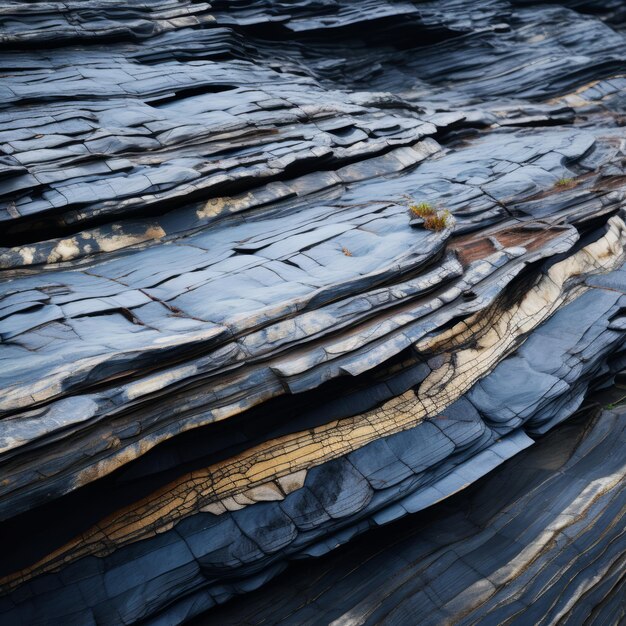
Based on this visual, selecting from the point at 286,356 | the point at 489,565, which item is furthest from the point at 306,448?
the point at 489,565

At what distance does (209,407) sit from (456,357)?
2.49m

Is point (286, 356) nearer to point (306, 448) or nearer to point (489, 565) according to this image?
point (306, 448)

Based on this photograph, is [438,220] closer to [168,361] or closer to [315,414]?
[315,414]

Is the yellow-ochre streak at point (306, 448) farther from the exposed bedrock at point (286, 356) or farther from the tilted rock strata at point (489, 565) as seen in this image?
the tilted rock strata at point (489, 565)

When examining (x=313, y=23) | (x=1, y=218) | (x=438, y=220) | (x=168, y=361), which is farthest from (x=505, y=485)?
(x=313, y=23)

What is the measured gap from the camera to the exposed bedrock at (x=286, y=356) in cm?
483

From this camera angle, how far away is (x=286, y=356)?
5238mm

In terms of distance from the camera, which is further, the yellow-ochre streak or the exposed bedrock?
the yellow-ochre streak

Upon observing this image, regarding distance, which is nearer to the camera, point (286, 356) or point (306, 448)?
point (286, 356)

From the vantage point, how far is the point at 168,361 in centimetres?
481

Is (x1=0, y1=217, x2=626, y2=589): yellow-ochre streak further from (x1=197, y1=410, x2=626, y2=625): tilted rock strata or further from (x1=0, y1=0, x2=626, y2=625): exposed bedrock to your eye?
(x1=197, y1=410, x2=626, y2=625): tilted rock strata

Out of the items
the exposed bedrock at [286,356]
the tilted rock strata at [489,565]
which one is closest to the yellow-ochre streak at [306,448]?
the exposed bedrock at [286,356]

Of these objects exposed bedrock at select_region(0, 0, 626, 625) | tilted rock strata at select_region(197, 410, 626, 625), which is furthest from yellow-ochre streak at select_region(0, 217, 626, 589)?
tilted rock strata at select_region(197, 410, 626, 625)

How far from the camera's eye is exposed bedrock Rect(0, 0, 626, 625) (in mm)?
4828
